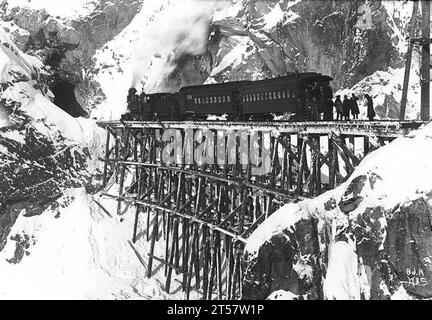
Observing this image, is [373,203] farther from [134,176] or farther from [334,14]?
[334,14]

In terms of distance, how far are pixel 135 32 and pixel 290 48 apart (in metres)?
12.8

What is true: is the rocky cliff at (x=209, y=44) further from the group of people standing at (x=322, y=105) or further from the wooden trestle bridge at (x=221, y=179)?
the group of people standing at (x=322, y=105)

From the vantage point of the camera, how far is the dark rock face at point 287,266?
484 inches

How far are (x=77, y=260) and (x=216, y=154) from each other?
787 cm

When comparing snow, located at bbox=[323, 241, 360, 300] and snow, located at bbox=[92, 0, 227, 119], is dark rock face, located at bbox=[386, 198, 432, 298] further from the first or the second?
snow, located at bbox=[92, 0, 227, 119]

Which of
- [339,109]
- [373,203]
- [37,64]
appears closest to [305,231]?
[373,203]

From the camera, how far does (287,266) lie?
1270cm

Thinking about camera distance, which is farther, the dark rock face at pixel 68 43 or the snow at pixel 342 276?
the dark rock face at pixel 68 43

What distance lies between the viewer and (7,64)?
101 ft

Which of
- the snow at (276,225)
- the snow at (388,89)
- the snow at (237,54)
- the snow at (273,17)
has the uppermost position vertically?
the snow at (273,17)

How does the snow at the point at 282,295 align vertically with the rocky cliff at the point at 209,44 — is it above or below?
below

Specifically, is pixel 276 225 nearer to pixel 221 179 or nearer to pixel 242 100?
pixel 221 179

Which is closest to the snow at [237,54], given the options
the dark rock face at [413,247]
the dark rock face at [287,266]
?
the dark rock face at [287,266]

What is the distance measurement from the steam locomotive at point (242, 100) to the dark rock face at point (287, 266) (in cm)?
705
